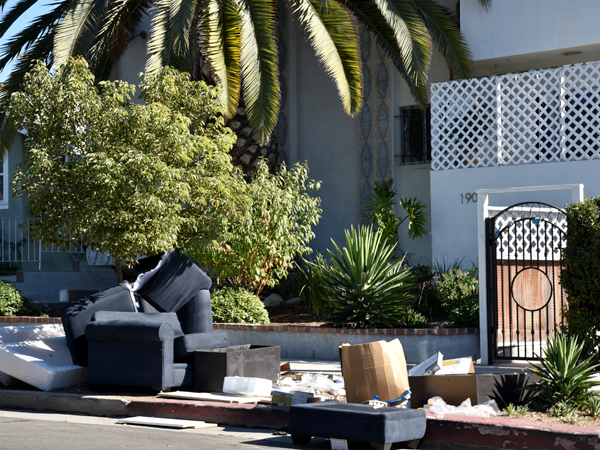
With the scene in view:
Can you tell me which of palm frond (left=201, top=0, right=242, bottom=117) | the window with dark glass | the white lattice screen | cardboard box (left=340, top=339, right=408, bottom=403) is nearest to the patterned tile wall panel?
the window with dark glass

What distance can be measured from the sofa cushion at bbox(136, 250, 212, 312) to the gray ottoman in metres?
3.49

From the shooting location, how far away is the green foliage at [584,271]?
9359mm

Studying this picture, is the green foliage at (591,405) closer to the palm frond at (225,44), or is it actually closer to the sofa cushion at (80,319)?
the sofa cushion at (80,319)

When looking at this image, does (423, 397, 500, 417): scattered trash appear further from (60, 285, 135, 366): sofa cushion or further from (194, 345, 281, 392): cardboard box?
(60, 285, 135, 366): sofa cushion

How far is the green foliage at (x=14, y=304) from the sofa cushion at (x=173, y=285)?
5.83 metres

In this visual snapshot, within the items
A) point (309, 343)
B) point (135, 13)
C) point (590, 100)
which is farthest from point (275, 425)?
A: point (135, 13)

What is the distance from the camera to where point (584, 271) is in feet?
31.2

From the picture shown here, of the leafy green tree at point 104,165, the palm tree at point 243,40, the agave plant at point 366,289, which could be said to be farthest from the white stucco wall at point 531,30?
the leafy green tree at point 104,165

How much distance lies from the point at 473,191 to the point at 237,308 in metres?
5.01

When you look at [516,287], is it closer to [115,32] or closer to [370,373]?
[370,373]

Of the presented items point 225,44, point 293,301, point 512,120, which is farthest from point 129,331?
point 512,120

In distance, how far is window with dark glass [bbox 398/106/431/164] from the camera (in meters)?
18.2

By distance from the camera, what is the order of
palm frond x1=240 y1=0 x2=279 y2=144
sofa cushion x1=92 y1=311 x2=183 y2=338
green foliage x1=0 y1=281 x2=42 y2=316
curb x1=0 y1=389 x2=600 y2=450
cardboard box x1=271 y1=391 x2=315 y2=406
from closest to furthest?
1. curb x1=0 y1=389 x2=600 y2=450
2. cardboard box x1=271 y1=391 x2=315 y2=406
3. sofa cushion x1=92 y1=311 x2=183 y2=338
4. palm frond x1=240 y1=0 x2=279 y2=144
5. green foliage x1=0 y1=281 x2=42 y2=316

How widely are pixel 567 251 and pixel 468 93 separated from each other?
650 cm
